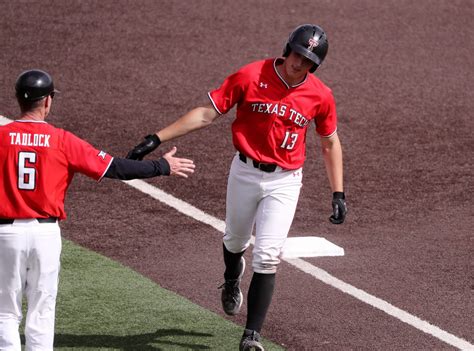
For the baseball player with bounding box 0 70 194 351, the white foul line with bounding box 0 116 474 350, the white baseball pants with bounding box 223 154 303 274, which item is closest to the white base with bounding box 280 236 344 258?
the white foul line with bounding box 0 116 474 350

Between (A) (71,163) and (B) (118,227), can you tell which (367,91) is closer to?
(B) (118,227)

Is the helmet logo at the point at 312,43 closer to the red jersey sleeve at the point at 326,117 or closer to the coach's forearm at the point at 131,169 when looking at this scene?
the red jersey sleeve at the point at 326,117

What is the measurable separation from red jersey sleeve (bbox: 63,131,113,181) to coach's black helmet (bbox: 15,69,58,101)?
25 centimetres

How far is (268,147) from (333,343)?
1.38m

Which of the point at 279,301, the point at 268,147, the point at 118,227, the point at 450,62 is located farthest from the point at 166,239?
the point at 450,62

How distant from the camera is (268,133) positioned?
7293 mm

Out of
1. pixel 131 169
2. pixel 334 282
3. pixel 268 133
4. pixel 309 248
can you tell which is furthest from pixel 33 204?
pixel 309 248

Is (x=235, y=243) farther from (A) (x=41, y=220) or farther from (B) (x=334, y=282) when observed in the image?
(A) (x=41, y=220)

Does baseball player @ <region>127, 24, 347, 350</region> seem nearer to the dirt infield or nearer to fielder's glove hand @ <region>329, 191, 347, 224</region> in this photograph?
fielder's glove hand @ <region>329, 191, 347, 224</region>

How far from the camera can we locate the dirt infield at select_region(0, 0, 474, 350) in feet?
27.6

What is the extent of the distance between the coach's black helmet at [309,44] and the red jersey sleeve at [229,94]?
38cm

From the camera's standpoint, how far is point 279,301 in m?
8.24

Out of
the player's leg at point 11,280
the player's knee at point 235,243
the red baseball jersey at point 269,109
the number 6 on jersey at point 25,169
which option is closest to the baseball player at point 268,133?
the red baseball jersey at point 269,109

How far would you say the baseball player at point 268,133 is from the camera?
23.7 feet
